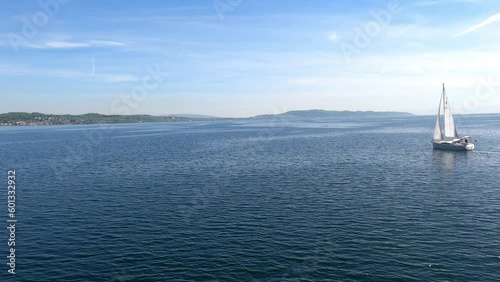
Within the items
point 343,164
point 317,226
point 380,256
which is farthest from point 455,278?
point 343,164

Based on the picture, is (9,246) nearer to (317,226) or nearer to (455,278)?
(317,226)

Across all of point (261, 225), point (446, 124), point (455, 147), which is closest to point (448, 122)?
point (446, 124)

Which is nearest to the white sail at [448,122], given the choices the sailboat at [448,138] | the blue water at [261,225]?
the sailboat at [448,138]

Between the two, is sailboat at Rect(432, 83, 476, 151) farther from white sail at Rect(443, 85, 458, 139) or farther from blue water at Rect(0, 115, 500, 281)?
blue water at Rect(0, 115, 500, 281)

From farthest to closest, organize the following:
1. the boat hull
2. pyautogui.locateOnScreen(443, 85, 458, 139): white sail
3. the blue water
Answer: pyautogui.locateOnScreen(443, 85, 458, 139): white sail, the boat hull, the blue water

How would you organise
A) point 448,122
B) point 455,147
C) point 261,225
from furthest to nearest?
point 448,122
point 455,147
point 261,225

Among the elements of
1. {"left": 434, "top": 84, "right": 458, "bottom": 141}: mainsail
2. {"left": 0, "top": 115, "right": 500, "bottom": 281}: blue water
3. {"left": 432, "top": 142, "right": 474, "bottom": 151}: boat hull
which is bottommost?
{"left": 0, "top": 115, "right": 500, "bottom": 281}: blue water

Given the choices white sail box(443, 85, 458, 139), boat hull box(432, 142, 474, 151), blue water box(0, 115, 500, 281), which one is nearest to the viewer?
blue water box(0, 115, 500, 281)

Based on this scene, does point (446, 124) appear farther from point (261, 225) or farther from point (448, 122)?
point (261, 225)

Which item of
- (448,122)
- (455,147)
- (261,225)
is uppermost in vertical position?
(448,122)

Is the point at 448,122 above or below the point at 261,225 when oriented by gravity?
above

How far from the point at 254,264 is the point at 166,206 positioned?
29834mm

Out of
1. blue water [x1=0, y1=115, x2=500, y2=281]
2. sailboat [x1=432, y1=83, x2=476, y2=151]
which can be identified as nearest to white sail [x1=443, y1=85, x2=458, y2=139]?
sailboat [x1=432, y1=83, x2=476, y2=151]

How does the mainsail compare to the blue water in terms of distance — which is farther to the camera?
the mainsail
